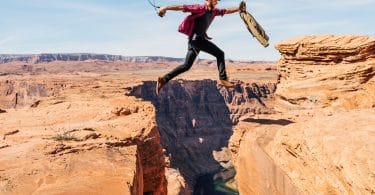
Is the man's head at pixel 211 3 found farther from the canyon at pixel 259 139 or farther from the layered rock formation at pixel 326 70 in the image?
the layered rock formation at pixel 326 70

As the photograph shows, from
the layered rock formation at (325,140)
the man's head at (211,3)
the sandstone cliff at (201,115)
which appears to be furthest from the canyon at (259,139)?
the sandstone cliff at (201,115)

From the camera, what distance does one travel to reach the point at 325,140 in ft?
21.4

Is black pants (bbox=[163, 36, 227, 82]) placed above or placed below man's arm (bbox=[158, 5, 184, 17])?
below

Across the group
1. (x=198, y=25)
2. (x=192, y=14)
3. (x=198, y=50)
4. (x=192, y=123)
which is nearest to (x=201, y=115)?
(x=192, y=123)

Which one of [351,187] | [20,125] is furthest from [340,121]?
[20,125]

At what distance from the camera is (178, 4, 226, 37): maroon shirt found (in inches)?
319

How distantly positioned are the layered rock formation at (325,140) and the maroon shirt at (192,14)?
268 centimetres

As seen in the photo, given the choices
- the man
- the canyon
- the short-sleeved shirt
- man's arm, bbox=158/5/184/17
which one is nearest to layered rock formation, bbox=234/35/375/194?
the canyon

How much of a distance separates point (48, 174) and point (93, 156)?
1.27 m

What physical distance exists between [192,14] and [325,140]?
11.5 feet

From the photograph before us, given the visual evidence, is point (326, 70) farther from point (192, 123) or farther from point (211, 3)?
point (192, 123)

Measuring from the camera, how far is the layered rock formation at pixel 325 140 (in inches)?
227

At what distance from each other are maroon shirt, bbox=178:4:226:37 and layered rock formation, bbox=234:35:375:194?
2.68m

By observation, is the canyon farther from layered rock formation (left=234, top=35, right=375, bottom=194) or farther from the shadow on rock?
the shadow on rock
